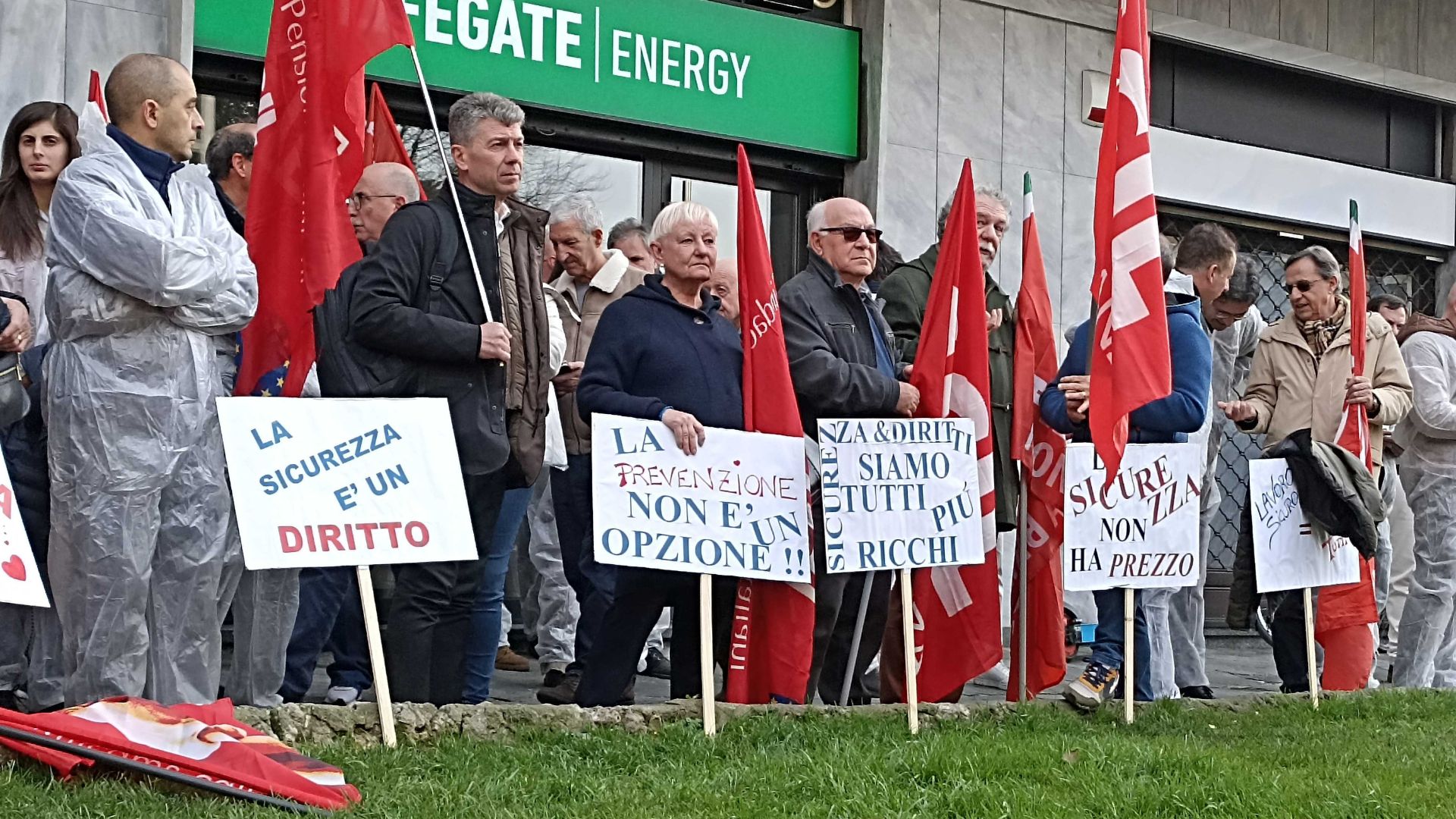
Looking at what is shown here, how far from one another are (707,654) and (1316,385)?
4257 mm

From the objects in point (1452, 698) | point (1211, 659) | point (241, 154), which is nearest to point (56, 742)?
point (241, 154)

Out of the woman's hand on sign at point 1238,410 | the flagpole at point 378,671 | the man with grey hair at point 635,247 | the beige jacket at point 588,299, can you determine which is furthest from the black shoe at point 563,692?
the woman's hand on sign at point 1238,410

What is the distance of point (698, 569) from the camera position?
6.45 metres

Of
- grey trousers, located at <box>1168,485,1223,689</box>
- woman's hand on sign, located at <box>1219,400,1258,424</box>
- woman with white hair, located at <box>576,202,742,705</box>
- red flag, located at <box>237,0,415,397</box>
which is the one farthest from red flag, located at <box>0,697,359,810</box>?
woman's hand on sign, located at <box>1219,400,1258,424</box>

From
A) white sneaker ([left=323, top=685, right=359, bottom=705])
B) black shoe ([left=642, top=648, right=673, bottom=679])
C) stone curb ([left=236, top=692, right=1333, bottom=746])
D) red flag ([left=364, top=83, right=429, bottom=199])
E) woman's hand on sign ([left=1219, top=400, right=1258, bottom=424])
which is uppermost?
red flag ([left=364, top=83, right=429, bottom=199])

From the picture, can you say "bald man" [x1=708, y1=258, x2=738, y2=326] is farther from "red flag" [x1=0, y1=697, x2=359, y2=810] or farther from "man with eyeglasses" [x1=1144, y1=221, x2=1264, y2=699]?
"red flag" [x1=0, y1=697, x2=359, y2=810]

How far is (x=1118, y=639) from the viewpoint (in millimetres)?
7633

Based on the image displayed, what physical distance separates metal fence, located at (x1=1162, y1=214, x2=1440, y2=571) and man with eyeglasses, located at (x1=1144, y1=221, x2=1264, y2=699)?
3.67 meters

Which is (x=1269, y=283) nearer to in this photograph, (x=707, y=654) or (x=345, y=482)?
(x=707, y=654)

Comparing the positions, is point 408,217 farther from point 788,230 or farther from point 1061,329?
point 1061,329

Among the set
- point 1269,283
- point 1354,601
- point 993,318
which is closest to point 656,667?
point 993,318

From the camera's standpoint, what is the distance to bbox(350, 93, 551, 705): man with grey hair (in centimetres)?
614

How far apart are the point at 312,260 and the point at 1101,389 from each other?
10.3ft

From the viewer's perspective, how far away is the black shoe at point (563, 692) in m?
7.60
